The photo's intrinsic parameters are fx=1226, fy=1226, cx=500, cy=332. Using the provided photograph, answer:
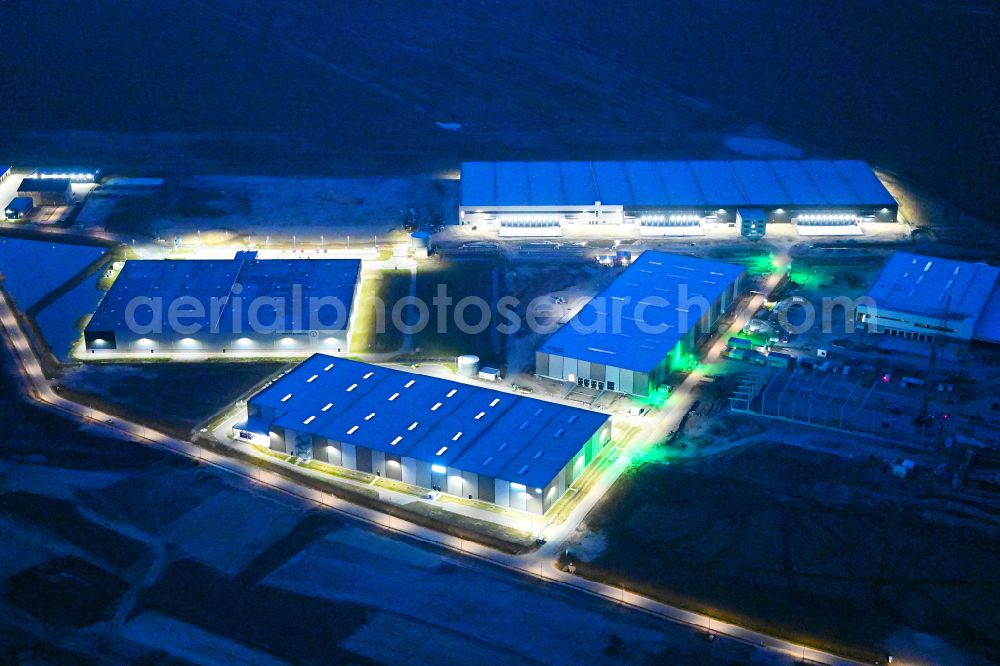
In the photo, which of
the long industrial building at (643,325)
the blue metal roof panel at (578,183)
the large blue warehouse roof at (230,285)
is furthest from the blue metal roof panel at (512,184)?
the large blue warehouse roof at (230,285)

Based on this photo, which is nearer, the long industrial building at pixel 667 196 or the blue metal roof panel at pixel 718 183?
the long industrial building at pixel 667 196

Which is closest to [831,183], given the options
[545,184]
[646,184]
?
[646,184]

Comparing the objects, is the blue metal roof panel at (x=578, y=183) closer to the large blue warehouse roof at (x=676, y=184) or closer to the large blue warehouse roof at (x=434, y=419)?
the large blue warehouse roof at (x=676, y=184)

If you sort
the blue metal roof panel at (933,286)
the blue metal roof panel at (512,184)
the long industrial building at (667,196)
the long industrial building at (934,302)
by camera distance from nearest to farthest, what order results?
the long industrial building at (934,302)
the blue metal roof panel at (933,286)
the long industrial building at (667,196)
the blue metal roof panel at (512,184)

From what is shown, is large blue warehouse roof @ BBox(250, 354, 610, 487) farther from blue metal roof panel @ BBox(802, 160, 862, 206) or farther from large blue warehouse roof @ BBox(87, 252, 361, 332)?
blue metal roof panel @ BBox(802, 160, 862, 206)

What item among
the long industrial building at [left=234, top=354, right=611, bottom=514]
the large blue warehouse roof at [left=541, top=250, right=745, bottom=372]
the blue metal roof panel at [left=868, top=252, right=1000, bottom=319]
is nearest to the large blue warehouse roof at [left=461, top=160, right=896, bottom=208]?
the blue metal roof panel at [left=868, top=252, right=1000, bottom=319]

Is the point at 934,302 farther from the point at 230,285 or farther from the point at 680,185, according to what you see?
the point at 230,285
